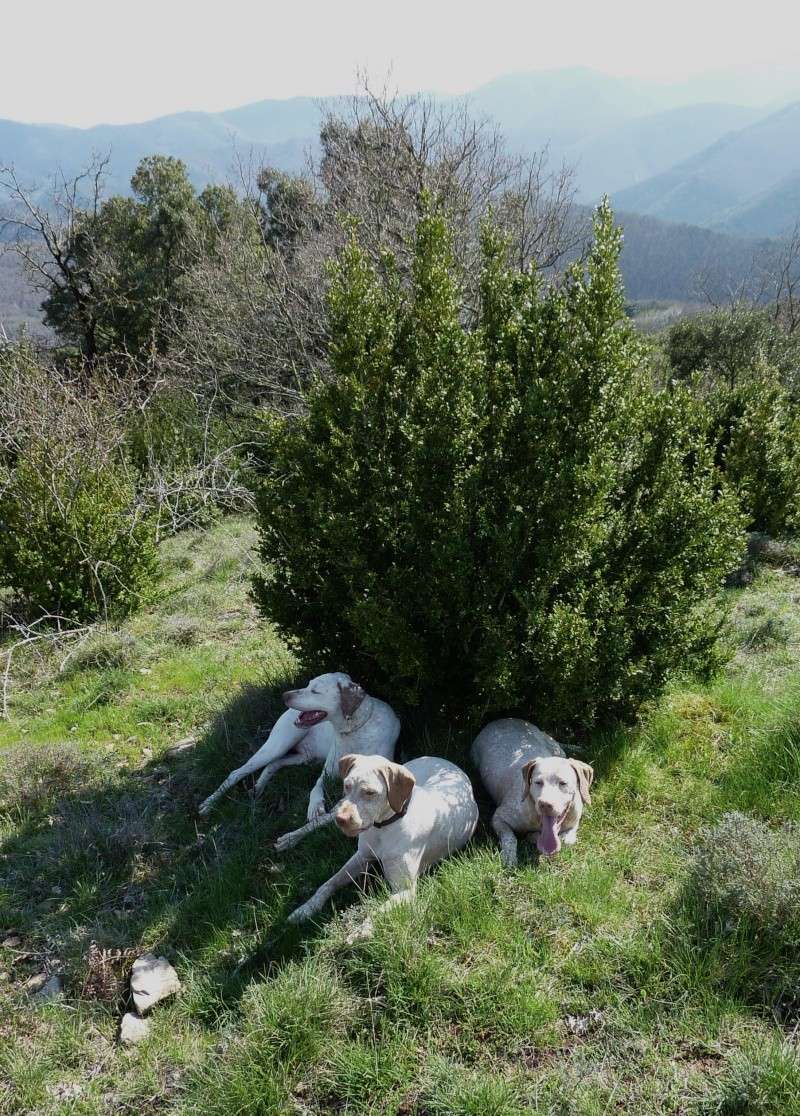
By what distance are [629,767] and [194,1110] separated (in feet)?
9.56

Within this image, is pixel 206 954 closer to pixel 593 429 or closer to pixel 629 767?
pixel 629 767

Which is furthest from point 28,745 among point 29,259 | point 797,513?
point 29,259

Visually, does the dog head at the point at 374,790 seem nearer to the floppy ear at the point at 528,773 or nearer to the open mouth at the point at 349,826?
the open mouth at the point at 349,826

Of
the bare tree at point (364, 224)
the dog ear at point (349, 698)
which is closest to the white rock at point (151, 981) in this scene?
the dog ear at point (349, 698)

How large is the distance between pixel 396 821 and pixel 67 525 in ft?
22.5

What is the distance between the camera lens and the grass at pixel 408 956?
280 cm

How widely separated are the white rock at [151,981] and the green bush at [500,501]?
6.46ft

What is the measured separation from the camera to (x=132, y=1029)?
10.7ft

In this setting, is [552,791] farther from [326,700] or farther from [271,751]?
[271,751]

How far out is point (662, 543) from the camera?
4664mm

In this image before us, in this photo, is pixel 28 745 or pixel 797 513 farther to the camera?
pixel 797 513

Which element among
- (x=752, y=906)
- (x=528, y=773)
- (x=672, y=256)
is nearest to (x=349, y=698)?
(x=528, y=773)

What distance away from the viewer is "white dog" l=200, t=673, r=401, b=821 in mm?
4344

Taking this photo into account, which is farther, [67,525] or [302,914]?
[67,525]
